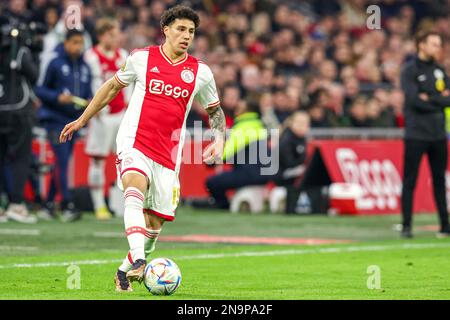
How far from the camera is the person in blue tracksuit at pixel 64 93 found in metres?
17.6

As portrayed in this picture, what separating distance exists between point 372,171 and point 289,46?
22.7 feet

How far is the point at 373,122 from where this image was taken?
2358cm

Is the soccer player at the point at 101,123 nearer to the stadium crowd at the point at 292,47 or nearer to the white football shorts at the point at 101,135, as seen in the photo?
the white football shorts at the point at 101,135

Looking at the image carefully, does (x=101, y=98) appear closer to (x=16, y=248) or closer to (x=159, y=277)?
(x=159, y=277)

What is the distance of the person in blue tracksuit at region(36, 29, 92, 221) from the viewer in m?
17.6

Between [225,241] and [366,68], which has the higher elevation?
[366,68]

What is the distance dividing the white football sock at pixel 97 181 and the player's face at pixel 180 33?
8.42 metres

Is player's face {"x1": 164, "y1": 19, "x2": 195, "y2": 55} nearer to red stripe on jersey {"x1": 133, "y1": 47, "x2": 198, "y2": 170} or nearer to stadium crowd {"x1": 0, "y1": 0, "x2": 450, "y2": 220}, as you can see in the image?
red stripe on jersey {"x1": 133, "y1": 47, "x2": 198, "y2": 170}

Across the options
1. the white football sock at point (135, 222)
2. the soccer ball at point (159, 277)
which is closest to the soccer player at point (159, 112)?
the white football sock at point (135, 222)

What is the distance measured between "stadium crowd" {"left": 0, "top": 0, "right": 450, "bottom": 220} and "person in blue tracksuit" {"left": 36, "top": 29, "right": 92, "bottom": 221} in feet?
7.74

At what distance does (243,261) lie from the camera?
12180 mm
